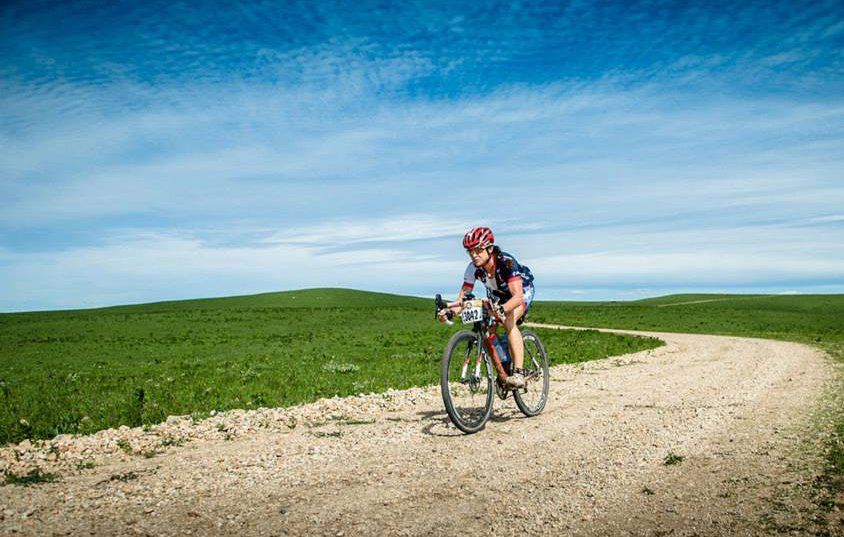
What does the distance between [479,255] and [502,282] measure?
2.67 feet

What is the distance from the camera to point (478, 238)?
9.79 metres

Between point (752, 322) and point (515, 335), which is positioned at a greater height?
point (515, 335)

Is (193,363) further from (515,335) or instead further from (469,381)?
(515,335)

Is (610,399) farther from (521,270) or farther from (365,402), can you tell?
(365,402)

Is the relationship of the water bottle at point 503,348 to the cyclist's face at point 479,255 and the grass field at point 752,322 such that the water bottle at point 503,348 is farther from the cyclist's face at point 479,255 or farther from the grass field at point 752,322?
the grass field at point 752,322

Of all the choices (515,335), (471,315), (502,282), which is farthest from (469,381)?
(502,282)

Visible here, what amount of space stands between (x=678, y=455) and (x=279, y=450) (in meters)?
5.66

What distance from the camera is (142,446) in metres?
9.45

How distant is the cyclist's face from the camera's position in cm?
987

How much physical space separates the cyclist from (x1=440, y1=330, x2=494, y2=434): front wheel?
449mm

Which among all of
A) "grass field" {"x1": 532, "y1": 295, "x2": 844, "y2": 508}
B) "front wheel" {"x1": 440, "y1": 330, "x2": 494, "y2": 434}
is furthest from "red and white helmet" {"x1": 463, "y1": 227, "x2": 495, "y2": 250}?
"grass field" {"x1": 532, "y1": 295, "x2": 844, "y2": 508}

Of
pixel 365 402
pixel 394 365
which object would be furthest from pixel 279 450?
pixel 394 365

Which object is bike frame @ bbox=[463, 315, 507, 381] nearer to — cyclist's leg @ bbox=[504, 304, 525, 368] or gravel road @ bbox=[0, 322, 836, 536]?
cyclist's leg @ bbox=[504, 304, 525, 368]

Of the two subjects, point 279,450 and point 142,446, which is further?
point 142,446
